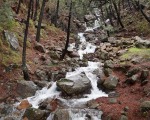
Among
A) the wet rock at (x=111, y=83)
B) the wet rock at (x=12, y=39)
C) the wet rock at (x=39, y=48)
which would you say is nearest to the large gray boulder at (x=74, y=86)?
the wet rock at (x=111, y=83)

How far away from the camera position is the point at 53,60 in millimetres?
25875

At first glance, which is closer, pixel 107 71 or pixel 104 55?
pixel 107 71

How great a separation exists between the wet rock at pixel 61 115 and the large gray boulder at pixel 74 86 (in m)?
3.07

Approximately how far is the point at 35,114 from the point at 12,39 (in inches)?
445

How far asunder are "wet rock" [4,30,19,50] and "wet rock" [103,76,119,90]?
945cm

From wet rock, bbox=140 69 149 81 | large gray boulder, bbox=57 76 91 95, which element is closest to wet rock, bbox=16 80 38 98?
large gray boulder, bbox=57 76 91 95

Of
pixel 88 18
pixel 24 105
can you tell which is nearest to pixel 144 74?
pixel 24 105

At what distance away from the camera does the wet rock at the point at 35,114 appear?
53.1 feet

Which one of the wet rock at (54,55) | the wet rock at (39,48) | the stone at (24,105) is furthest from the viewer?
the wet rock at (39,48)

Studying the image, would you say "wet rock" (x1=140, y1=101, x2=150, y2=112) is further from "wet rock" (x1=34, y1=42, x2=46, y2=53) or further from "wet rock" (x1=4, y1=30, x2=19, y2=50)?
"wet rock" (x1=34, y1=42, x2=46, y2=53)

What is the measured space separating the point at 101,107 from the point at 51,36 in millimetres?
20698

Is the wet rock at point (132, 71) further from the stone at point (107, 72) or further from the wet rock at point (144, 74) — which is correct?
the stone at point (107, 72)

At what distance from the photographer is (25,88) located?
1972 centimetres

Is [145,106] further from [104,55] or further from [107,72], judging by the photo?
[104,55]
